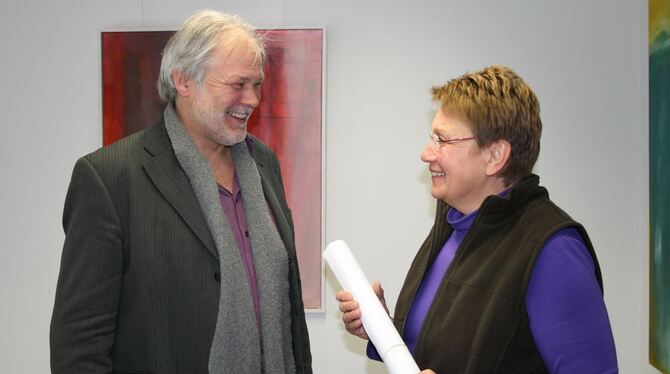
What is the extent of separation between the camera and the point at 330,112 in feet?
8.82

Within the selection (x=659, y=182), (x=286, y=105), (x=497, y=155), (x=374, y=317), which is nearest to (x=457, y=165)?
(x=497, y=155)

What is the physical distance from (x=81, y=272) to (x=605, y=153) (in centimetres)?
206

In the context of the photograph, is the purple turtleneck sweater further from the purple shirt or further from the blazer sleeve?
the blazer sleeve

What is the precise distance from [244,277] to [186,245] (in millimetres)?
171

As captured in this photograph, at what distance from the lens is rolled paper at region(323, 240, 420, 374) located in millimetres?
1383

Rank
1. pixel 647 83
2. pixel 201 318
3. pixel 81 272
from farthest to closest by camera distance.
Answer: pixel 647 83, pixel 201 318, pixel 81 272

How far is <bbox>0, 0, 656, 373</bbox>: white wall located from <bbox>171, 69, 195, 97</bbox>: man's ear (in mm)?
1052

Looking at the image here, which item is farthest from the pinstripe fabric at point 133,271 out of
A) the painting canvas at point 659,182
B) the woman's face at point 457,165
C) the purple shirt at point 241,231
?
the painting canvas at point 659,182

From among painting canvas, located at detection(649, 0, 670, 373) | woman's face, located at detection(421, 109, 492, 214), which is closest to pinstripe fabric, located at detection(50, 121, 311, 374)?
woman's face, located at detection(421, 109, 492, 214)

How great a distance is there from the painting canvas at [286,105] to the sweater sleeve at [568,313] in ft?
4.97

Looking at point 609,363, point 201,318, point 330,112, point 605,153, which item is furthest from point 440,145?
point 605,153

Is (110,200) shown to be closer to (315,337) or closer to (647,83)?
(315,337)

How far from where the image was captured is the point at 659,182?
2.25m

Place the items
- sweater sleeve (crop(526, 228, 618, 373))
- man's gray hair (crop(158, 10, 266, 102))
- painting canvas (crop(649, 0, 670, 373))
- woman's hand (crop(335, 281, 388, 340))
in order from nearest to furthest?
sweater sleeve (crop(526, 228, 618, 373)), woman's hand (crop(335, 281, 388, 340)), man's gray hair (crop(158, 10, 266, 102)), painting canvas (crop(649, 0, 670, 373))
